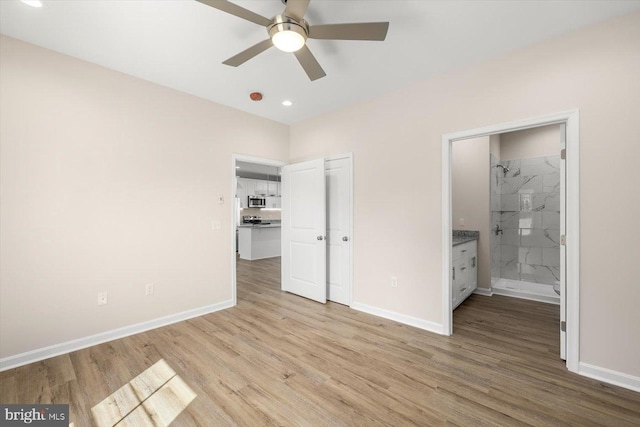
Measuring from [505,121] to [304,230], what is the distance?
2819 mm

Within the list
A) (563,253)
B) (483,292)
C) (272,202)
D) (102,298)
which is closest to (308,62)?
(563,253)

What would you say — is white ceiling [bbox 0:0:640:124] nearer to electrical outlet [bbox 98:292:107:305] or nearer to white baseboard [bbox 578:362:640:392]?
electrical outlet [bbox 98:292:107:305]

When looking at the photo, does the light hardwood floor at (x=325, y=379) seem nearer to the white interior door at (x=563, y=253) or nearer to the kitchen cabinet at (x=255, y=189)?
the white interior door at (x=563, y=253)

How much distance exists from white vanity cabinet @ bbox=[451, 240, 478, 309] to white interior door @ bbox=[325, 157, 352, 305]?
1400mm

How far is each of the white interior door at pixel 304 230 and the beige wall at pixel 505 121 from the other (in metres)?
0.51

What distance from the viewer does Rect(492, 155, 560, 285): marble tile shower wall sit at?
4.62 m

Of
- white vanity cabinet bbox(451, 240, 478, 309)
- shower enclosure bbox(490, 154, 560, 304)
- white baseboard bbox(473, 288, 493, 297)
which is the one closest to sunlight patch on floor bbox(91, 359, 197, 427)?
white vanity cabinet bbox(451, 240, 478, 309)

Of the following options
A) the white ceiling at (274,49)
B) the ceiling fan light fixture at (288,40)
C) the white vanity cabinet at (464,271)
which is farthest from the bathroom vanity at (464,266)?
the ceiling fan light fixture at (288,40)

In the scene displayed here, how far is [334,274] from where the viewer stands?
4.02 metres

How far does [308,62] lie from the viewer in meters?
2.12

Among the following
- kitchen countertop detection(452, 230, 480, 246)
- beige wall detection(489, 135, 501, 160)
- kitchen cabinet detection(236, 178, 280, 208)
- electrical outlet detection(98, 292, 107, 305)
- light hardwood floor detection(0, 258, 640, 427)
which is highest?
beige wall detection(489, 135, 501, 160)

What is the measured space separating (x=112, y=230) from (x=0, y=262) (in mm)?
796

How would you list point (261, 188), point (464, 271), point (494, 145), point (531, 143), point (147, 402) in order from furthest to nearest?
point (261, 188)
point (531, 143)
point (494, 145)
point (464, 271)
point (147, 402)

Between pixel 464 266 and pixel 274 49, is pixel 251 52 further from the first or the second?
pixel 464 266
